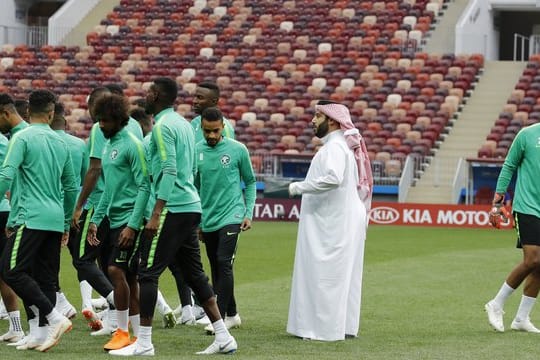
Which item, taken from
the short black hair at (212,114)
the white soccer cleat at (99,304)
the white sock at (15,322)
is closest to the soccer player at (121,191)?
the white sock at (15,322)

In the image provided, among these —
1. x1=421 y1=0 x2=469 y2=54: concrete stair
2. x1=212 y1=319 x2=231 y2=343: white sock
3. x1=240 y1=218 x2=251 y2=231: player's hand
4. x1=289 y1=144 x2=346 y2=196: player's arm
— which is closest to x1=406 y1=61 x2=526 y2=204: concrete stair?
x1=421 y1=0 x2=469 y2=54: concrete stair

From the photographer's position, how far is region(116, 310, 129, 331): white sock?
34.3 feet

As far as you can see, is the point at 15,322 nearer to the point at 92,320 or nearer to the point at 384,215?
Result: the point at 92,320

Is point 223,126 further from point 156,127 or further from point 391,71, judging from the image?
point 391,71

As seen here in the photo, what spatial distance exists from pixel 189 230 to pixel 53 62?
35241 millimetres

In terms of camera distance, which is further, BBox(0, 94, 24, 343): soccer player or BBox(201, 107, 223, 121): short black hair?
BBox(201, 107, 223, 121): short black hair

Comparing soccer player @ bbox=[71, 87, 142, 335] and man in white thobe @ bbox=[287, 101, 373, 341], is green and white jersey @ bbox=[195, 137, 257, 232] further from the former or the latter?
soccer player @ bbox=[71, 87, 142, 335]

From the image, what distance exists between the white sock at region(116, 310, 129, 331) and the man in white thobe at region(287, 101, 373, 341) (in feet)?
5.24

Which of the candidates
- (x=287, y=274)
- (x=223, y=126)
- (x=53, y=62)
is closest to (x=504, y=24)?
(x=53, y=62)

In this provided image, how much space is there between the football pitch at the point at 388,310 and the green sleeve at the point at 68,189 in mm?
1083

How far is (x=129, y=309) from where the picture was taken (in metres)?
10.8

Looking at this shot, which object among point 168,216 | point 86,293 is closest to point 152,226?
point 168,216

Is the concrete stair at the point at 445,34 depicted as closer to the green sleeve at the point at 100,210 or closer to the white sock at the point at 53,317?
the green sleeve at the point at 100,210

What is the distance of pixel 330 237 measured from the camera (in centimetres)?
1128
